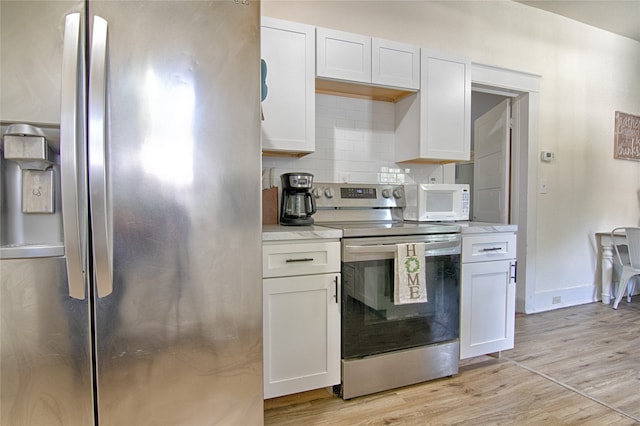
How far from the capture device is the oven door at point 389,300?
1.75 meters

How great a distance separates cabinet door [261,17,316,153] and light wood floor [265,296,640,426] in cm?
148

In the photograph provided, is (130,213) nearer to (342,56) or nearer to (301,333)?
(301,333)

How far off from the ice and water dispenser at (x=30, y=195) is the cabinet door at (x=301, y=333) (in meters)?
0.88

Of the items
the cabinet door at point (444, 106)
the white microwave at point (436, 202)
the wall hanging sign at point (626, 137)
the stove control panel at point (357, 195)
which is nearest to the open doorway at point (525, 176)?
the cabinet door at point (444, 106)

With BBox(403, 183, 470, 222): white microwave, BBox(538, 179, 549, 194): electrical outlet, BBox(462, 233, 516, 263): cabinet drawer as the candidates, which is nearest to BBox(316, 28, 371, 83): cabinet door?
BBox(403, 183, 470, 222): white microwave

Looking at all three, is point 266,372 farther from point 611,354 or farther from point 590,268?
point 590,268

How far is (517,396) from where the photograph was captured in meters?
1.83

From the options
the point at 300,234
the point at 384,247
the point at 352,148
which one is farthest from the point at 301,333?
the point at 352,148

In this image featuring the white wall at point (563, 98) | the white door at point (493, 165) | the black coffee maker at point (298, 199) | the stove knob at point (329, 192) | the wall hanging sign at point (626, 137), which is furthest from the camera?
the wall hanging sign at point (626, 137)

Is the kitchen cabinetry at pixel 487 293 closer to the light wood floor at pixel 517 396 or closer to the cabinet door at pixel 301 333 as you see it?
the light wood floor at pixel 517 396

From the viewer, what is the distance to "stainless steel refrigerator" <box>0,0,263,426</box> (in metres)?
0.95

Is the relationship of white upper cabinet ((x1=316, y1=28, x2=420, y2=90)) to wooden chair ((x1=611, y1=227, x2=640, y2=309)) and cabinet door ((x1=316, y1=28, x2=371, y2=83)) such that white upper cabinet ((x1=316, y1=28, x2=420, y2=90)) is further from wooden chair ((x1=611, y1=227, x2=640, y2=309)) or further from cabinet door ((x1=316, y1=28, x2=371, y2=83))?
wooden chair ((x1=611, y1=227, x2=640, y2=309))

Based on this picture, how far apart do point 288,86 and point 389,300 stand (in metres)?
1.40

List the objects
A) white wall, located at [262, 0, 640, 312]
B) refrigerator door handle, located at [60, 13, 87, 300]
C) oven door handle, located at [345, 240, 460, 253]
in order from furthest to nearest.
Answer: white wall, located at [262, 0, 640, 312], oven door handle, located at [345, 240, 460, 253], refrigerator door handle, located at [60, 13, 87, 300]
